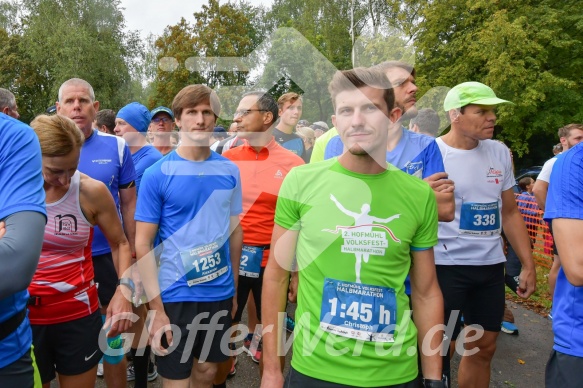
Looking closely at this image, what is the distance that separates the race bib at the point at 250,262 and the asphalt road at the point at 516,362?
947mm

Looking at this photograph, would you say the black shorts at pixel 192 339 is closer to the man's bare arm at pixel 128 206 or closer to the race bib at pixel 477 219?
the man's bare arm at pixel 128 206

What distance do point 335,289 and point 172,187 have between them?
4.32ft

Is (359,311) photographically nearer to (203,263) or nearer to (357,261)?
(357,261)

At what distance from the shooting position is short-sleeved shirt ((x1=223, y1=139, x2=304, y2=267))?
3.89 meters

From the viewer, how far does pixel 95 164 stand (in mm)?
3568

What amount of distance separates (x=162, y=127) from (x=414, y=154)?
378cm

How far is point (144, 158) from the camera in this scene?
4645 millimetres

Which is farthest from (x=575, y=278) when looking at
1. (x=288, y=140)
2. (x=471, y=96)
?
(x=288, y=140)

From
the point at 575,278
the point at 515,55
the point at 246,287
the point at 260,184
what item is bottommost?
the point at 246,287

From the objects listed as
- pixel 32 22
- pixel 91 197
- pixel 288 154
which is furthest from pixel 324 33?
pixel 32 22

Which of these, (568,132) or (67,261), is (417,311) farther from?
(568,132)

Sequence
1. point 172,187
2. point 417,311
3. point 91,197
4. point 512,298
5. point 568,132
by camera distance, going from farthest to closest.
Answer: point 512,298, point 568,132, point 172,187, point 91,197, point 417,311

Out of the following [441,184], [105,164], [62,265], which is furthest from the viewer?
[105,164]

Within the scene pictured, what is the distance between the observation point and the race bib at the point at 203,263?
280 cm
